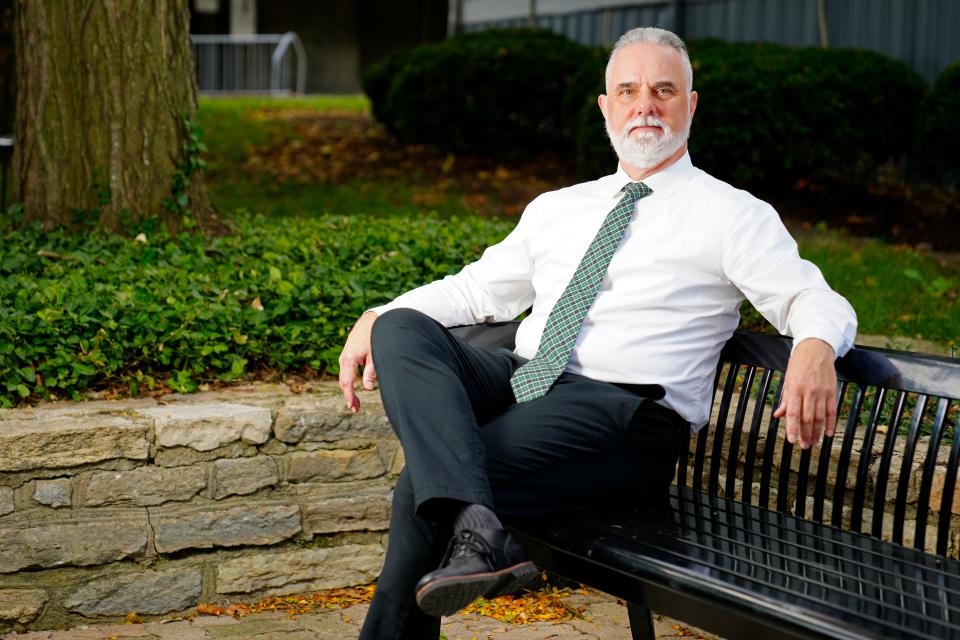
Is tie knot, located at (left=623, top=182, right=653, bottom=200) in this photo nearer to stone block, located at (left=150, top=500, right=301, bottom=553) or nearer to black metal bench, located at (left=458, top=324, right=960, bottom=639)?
black metal bench, located at (left=458, top=324, right=960, bottom=639)

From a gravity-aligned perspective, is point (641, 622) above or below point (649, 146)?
below

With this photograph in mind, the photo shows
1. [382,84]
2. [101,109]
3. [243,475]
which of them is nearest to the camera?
[243,475]

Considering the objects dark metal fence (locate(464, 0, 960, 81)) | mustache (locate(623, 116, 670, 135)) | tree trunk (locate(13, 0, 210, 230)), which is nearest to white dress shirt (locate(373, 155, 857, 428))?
mustache (locate(623, 116, 670, 135))

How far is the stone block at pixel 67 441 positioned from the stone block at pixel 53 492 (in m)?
0.06

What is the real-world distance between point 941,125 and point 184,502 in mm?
6587

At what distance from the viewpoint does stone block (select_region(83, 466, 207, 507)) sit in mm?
3838

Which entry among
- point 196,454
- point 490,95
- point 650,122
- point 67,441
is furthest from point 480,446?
point 490,95

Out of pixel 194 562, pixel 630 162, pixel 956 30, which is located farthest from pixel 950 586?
pixel 956 30

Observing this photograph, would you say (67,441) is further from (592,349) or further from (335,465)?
(592,349)

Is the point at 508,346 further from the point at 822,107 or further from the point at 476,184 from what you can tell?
the point at 476,184

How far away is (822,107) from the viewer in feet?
27.8

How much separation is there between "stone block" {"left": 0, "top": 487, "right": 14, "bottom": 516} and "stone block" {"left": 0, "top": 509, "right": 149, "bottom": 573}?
46mm

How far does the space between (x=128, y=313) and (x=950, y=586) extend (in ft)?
9.69

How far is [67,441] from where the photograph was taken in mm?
3768
